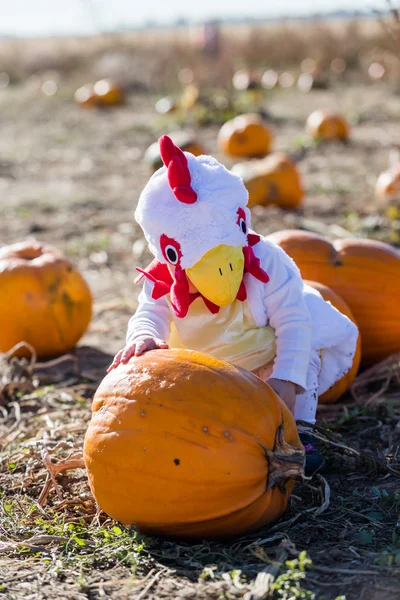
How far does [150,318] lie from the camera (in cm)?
346

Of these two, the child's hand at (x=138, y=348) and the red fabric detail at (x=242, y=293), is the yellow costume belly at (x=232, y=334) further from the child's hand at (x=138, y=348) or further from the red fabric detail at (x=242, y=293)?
the child's hand at (x=138, y=348)

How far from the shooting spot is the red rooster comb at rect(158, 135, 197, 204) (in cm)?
308

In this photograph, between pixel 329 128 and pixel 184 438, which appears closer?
pixel 184 438

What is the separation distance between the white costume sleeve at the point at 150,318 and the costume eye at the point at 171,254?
0.32 meters

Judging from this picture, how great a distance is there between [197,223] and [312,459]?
1.04 meters

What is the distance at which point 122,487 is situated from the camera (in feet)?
9.36

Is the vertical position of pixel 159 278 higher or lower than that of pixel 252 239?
lower

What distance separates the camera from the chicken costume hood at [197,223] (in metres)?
3.12

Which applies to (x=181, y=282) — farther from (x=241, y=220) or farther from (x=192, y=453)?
(x=192, y=453)

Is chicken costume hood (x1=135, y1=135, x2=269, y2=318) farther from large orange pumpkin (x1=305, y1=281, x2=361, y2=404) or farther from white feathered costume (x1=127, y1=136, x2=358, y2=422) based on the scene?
large orange pumpkin (x1=305, y1=281, x2=361, y2=404)

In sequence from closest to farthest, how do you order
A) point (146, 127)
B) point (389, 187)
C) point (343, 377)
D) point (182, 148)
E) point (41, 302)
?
point (343, 377)
point (41, 302)
point (389, 187)
point (182, 148)
point (146, 127)

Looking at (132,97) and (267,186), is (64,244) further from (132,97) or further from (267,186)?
(132,97)

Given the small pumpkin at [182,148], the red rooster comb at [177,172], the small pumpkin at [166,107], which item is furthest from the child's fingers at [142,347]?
the small pumpkin at [166,107]

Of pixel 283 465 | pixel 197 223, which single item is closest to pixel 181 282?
pixel 197 223
